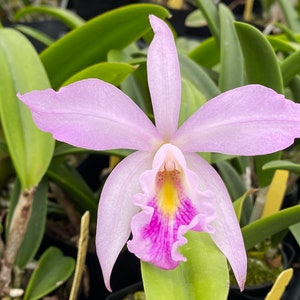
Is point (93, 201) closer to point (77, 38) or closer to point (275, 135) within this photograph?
point (77, 38)

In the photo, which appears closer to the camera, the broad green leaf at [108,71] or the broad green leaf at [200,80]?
the broad green leaf at [108,71]

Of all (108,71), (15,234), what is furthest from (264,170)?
(15,234)

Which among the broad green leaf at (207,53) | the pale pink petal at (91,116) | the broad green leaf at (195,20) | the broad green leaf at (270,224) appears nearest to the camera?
the pale pink petal at (91,116)

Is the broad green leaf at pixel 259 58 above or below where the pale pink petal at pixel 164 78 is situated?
below

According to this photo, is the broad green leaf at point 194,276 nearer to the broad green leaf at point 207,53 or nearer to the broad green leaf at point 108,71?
the broad green leaf at point 108,71

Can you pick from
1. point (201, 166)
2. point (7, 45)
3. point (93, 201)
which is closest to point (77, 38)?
point (7, 45)

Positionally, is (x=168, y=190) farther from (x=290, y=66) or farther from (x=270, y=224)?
(x=290, y=66)

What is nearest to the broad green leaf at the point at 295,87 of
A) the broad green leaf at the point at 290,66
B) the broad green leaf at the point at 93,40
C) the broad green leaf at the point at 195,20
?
the broad green leaf at the point at 290,66
